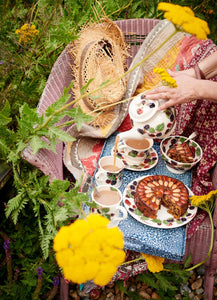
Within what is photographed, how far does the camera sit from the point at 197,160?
1534 millimetres

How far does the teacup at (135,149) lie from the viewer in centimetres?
152

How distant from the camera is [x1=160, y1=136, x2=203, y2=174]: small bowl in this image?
1.51m

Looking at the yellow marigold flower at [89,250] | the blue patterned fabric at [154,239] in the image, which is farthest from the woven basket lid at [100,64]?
the yellow marigold flower at [89,250]

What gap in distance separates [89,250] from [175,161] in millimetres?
1009

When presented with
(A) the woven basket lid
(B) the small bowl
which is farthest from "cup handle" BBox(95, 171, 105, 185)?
(A) the woven basket lid

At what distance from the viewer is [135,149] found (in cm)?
150

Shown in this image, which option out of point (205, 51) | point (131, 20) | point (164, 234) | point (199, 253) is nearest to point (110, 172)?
point (164, 234)

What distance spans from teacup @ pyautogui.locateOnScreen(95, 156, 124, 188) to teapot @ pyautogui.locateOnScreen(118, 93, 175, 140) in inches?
8.7

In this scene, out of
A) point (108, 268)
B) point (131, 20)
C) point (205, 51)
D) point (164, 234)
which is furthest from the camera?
point (131, 20)

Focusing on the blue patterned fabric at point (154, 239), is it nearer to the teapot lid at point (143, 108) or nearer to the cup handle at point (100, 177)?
the cup handle at point (100, 177)

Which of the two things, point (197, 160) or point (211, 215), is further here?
point (197, 160)

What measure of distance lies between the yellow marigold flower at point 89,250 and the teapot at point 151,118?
788 mm

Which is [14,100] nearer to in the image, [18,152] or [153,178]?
[18,152]

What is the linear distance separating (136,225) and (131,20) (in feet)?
4.76
